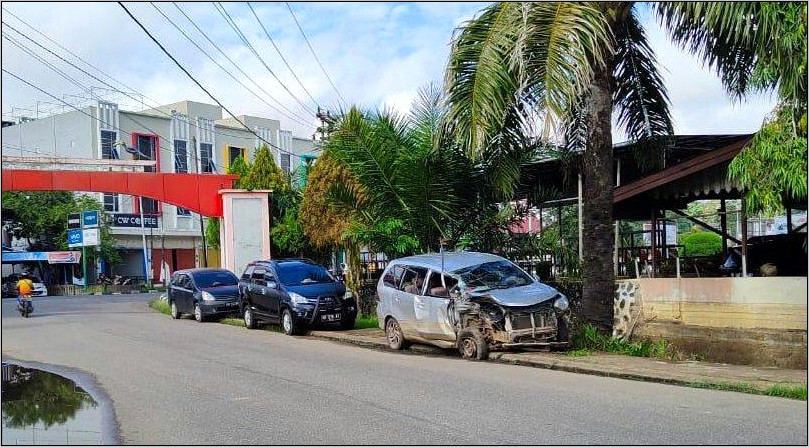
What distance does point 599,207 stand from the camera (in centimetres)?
1452

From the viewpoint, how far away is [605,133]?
47.6ft

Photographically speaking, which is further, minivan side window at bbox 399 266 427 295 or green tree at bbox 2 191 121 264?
green tree at bbox 2 191 121 264

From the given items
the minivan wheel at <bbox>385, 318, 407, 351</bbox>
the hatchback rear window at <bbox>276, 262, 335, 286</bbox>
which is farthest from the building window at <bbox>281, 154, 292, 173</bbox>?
the minivan wheel at <bbox>385, 318, 407, 351</bbox>

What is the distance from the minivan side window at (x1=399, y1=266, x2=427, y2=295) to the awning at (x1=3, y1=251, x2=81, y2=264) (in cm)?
4647

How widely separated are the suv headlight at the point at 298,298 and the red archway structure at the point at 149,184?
10.9 meters

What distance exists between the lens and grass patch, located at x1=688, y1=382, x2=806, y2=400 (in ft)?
31.9

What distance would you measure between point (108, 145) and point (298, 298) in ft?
137

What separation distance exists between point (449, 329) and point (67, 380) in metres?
6.30

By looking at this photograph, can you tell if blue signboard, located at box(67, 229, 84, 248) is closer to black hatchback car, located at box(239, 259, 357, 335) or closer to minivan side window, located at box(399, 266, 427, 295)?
black hatchback car, located at box(239, 259, 357, 335)

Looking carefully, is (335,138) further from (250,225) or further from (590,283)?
(250,225)

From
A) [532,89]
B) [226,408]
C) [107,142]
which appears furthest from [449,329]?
[107,142]

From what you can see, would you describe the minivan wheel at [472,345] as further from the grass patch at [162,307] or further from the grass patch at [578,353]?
the grass patch at [162,307]

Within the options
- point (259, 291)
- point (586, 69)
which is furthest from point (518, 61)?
point (259, 291)

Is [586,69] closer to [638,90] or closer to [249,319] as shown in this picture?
[638,90]
